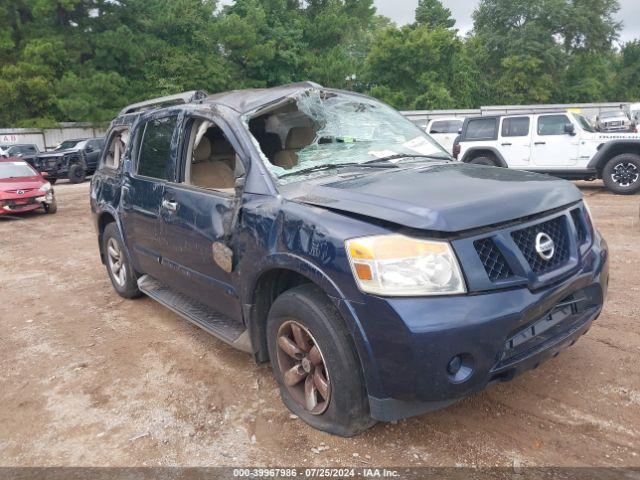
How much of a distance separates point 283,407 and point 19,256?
21.6 ft

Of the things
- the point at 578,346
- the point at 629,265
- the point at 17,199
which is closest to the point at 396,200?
the point at 578,346

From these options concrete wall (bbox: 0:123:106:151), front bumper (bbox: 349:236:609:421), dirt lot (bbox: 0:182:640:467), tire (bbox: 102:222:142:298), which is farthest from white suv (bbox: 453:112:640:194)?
concrete wall (bbox: 0:123:106:151)

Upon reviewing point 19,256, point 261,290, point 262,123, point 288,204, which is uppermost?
point 262,123

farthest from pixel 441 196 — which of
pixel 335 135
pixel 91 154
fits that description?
pixel 91 154

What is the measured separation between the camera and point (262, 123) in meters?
3.71

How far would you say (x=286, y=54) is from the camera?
35875 mm

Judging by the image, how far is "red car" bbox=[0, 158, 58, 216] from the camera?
1166cm

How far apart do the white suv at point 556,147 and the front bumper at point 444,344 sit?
10018 millimetres

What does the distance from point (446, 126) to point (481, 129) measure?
644cm

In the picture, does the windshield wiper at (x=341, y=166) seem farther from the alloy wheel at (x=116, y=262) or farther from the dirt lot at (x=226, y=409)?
the alloy wheel at (x=116, y=262)

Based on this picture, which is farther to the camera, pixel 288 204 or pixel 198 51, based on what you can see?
pixel 198 51

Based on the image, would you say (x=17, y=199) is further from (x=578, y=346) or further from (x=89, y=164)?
(x=578, y=346)

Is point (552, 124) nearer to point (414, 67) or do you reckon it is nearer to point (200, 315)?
point (200, 315)

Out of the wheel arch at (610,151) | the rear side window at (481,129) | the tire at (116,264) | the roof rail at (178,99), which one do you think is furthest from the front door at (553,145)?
the tire at (116,264)
